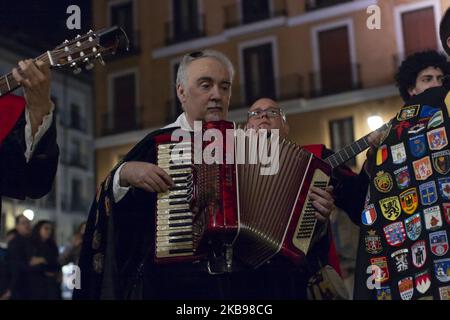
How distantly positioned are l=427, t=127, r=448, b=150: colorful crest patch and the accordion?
472mm

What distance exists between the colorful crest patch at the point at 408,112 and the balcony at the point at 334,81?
277 inches

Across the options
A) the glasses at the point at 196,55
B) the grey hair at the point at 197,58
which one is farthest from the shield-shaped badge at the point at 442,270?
the glasses at the point at 196,55

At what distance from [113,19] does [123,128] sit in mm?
1466

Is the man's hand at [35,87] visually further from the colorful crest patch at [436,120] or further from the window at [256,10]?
the window at [256,10]

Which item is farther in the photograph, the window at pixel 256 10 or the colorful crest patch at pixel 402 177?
the window at pixel 256 10

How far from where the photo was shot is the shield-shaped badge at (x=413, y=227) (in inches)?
77.9

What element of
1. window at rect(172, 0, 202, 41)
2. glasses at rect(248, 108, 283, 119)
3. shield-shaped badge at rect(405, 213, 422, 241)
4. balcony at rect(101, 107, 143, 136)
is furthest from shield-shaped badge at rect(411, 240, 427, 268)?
balcony at rect(101, 107, 143, 136)

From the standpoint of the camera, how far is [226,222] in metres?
2.17

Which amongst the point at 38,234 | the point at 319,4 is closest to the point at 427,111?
the point at 38,234

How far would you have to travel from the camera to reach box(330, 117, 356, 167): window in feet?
28.6

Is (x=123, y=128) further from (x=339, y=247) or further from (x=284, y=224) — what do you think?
(x=284, y=224)

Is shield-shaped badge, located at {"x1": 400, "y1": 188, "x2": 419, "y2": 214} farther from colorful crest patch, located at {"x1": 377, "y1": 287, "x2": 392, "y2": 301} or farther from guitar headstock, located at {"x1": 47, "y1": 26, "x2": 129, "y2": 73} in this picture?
guitar headstock, located at {"x1": 47, "y1": 26, "x2": 129, "y2": 73}

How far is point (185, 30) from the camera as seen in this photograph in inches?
386
